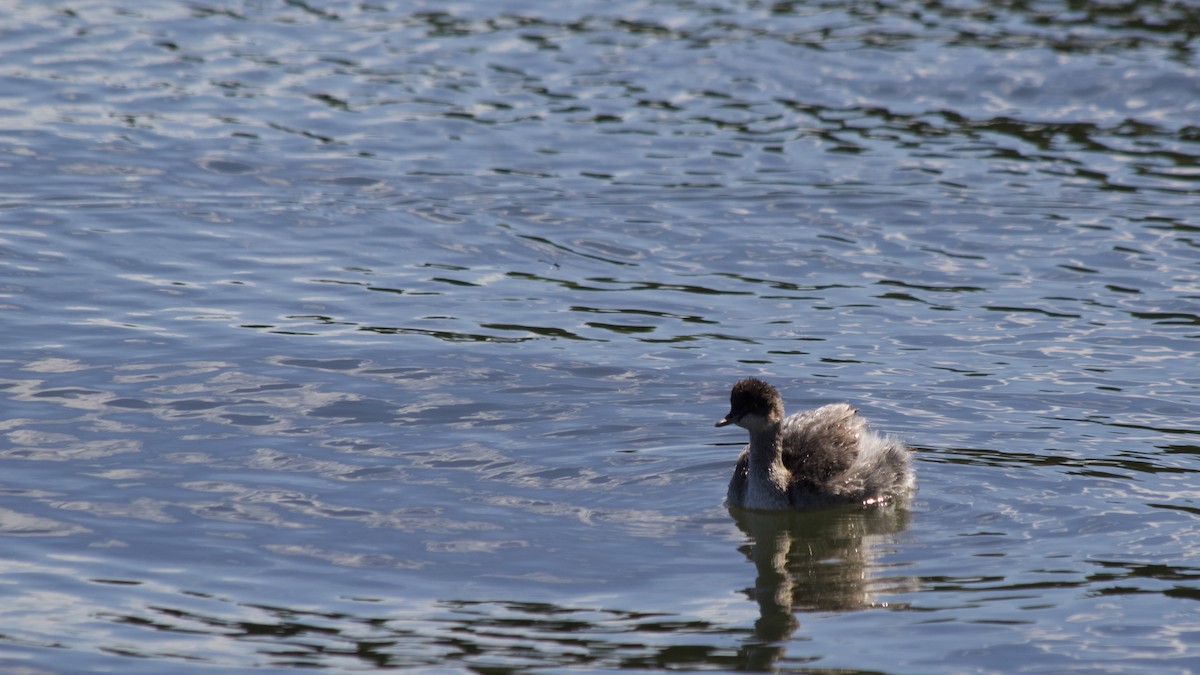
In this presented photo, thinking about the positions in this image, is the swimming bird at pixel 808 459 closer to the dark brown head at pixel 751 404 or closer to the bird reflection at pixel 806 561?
the dark brown head at pixel 751 404

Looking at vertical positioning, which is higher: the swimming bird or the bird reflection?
the swimming bird

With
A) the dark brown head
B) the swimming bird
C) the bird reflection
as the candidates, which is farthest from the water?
the dark brown head

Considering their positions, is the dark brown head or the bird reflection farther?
the dark brown head

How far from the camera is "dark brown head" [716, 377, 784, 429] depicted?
10.6m

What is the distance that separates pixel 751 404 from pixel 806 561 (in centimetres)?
114

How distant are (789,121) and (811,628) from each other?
11736 mm

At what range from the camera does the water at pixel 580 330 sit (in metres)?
8.84

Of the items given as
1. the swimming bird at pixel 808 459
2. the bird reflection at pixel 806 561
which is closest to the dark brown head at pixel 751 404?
the swimming bird at pixel 808 459

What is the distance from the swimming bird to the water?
18 centimetres

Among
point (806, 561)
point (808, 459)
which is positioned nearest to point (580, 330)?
point (808, 459)

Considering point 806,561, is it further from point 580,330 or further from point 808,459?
point 580,330

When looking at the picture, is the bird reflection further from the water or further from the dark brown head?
the dark brown head

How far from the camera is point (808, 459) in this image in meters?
11.0

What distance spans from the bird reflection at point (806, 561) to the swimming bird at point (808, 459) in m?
0.10
